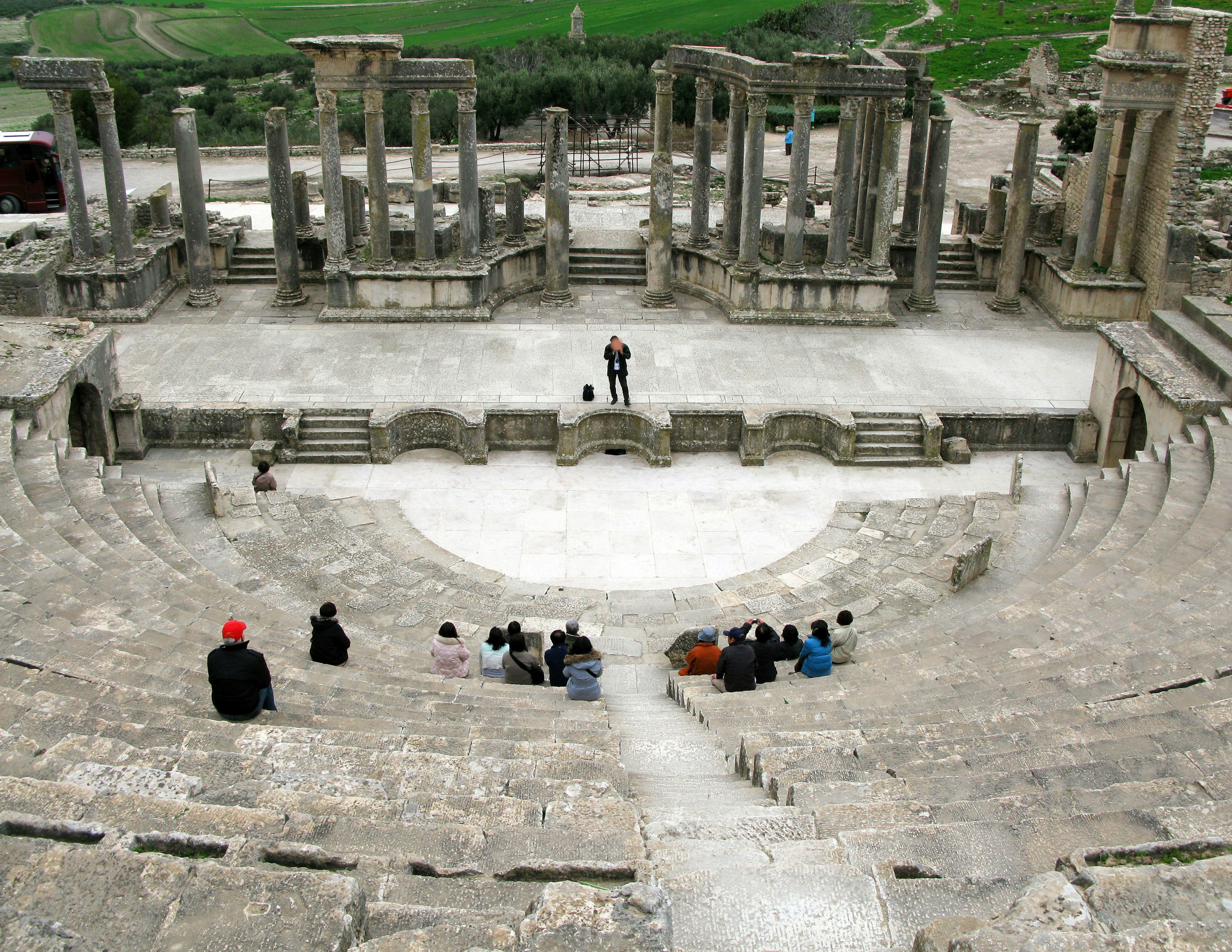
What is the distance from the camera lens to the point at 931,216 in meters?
25.1

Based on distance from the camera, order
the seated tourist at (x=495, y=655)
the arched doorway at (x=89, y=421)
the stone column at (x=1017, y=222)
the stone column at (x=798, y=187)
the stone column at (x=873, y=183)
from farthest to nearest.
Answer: the stone column at (x=873, y=183), the stone column at (x=1017, y=222), the stone column at (x=798, y=187), the arched doorway at (x=89, y=421), the seated tourist at (x=495, y=655)

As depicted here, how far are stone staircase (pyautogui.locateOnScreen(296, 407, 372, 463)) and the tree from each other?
2833 cm

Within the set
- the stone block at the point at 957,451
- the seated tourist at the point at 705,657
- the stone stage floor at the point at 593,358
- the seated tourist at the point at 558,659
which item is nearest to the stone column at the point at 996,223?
the stone stage floor at the point at 593,358

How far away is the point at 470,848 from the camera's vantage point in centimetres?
722

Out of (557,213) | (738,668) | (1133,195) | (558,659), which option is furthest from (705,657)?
(1133,195)

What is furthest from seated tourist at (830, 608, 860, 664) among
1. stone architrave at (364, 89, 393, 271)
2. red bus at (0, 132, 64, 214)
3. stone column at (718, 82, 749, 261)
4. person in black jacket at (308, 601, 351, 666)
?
red bus at (0, 132, 64, 214)

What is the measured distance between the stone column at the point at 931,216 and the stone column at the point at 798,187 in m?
2.56

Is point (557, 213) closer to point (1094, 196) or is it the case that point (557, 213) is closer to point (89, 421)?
point (89, 421)

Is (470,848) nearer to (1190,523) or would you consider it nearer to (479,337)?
(1190,523)

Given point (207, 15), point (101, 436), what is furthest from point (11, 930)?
point (207, 15)

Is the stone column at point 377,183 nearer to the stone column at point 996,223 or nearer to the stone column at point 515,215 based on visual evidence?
the stone column at point 515,215

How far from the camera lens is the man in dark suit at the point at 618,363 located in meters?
20.0

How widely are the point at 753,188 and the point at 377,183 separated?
7.45 meters

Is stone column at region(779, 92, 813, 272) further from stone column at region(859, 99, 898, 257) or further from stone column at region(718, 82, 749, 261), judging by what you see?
stone column at region(859, 99, 898, 257)
